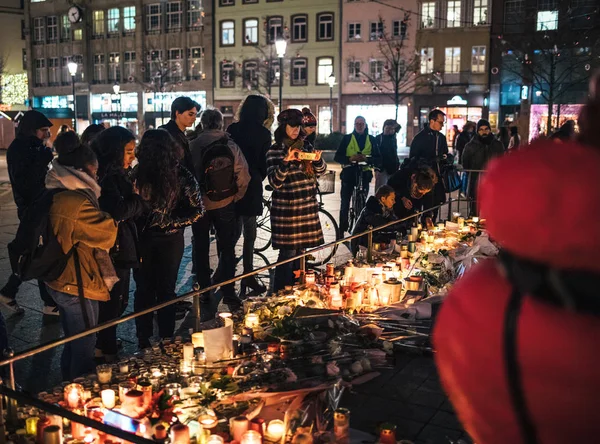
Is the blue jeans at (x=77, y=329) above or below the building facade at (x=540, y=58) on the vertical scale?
below

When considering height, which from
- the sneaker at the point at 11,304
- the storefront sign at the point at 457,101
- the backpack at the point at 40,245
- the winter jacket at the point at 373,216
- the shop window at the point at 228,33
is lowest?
the sneaker at the point at 11,304

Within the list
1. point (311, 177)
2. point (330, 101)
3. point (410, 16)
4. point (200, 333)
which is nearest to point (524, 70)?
point (410, 16)

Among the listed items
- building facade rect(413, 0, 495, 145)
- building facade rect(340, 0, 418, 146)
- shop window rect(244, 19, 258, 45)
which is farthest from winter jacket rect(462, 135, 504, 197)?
shop window rect(244, 19, 258, 45)

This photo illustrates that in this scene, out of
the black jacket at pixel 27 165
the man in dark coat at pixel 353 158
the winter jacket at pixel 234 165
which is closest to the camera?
the winter jacket at pixel 234 165

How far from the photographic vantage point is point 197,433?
320 cm

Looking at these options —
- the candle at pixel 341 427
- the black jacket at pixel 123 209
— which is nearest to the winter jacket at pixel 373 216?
the black jacket at pixel 123 209

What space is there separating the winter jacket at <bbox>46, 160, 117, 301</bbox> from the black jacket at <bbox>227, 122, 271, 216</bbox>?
8.88 ft

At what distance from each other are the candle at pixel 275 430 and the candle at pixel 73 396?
1.11 meters

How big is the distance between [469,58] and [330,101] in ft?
29.9

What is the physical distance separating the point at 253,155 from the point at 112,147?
93.8 inches

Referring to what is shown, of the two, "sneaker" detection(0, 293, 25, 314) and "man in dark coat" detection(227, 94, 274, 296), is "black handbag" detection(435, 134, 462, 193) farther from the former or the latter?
"sneaker" detection(0, 293, 25, 314)

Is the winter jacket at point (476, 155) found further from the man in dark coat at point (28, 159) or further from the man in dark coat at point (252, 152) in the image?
the man in dark coat at point (28, 159)

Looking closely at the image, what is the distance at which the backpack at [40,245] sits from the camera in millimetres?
4035

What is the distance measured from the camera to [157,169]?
197 inches
